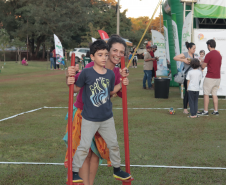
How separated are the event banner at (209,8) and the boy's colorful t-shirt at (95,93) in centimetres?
932

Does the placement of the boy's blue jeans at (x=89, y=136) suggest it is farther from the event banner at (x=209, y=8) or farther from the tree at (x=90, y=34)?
the tree at (x=90, y=34)

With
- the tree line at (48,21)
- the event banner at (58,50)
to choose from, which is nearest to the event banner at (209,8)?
the event banner at (58,50)

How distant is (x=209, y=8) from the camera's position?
38.2 feet

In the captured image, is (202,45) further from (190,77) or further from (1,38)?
(1,38)

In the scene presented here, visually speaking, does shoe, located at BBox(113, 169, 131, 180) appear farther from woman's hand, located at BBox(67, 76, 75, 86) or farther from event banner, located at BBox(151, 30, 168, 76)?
event banner, located at BBox(151, 30, 168, 76)

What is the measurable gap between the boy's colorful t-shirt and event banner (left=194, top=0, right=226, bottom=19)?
30.6 feet

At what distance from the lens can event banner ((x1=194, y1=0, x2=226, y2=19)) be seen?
1159cm

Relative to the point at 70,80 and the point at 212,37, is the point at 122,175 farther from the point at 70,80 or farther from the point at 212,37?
the point at 212,37

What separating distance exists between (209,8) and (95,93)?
962 centimetres

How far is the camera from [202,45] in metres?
11.6

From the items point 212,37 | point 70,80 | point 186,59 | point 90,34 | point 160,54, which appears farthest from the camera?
point 90,34

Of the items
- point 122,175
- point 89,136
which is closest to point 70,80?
point 89,136

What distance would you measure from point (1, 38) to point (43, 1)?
14.4 m

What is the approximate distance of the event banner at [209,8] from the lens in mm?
11586
